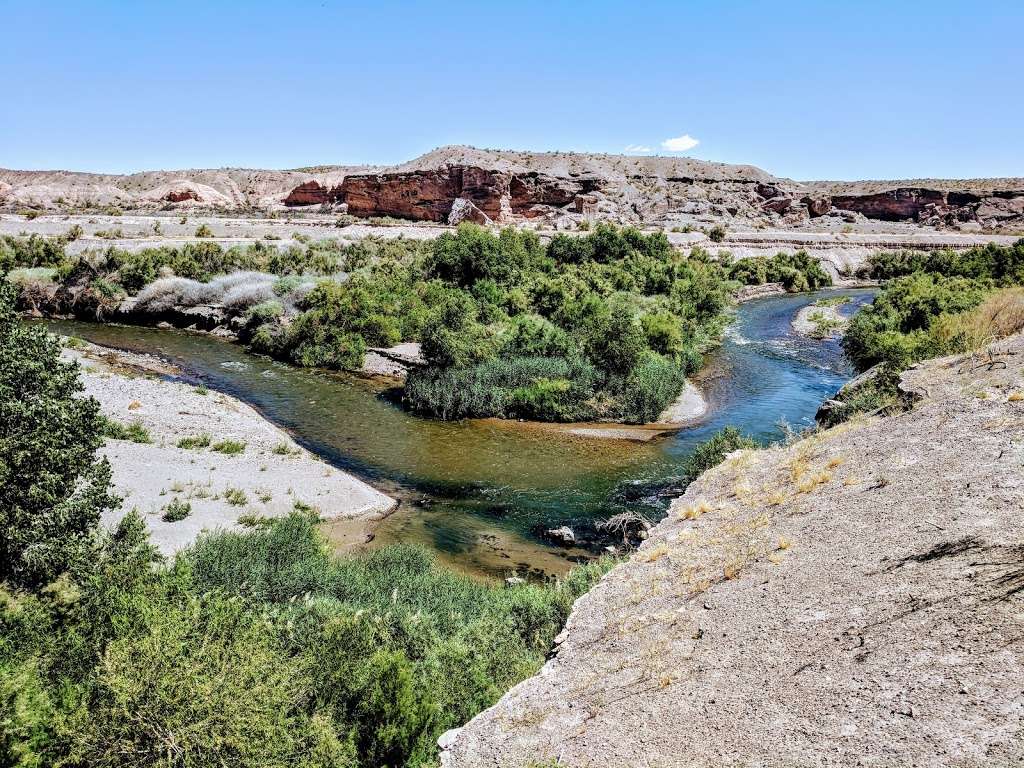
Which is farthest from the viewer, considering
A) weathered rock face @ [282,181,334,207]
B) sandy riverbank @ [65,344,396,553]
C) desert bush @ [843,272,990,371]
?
weathered rock face @ [282,181,334,207]

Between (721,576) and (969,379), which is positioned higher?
(969,379)

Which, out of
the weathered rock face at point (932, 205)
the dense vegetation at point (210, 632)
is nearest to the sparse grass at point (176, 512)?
the dense vegetation at point (210, 632)

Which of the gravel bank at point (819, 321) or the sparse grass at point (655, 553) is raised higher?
the gravel bank at point (819, 321)

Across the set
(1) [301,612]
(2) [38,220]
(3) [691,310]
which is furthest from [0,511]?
(2) [38,220]

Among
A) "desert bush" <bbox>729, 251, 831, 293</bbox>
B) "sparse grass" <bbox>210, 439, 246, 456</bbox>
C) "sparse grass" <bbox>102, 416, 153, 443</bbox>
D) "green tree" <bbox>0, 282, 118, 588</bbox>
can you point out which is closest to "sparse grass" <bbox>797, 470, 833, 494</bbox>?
"green tree" <bbox>0, 282, 118, 588</bbox>

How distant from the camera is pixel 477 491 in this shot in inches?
695

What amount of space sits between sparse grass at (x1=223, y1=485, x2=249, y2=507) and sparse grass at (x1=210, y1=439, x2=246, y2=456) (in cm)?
294

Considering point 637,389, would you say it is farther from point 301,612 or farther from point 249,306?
point 249,306

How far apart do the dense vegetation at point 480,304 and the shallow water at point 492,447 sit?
171 centimetres

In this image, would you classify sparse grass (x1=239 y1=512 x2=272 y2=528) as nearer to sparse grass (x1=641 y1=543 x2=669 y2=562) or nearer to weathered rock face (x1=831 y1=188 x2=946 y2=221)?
sparse grass (x1=641 y1=543 x2=669 y2=562)

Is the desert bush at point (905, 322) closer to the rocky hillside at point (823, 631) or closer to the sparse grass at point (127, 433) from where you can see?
the rocky hillside at point (823, 631)

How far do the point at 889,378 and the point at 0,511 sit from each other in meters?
19.5

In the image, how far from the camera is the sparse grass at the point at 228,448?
59.9 feet

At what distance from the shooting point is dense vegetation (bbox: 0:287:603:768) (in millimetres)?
5684
